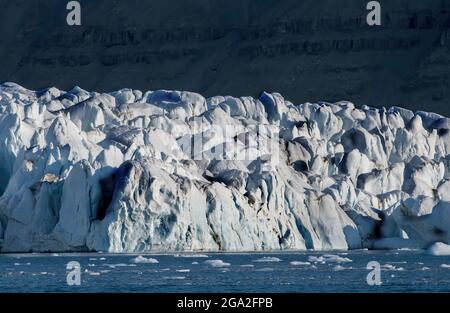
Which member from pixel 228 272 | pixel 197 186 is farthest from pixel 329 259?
pixel 228 272

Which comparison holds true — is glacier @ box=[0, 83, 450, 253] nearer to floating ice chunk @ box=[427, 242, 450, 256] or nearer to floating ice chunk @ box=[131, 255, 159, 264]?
floating ice chunk @ box=[427, 242, 450, 256]

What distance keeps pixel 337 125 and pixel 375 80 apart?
247ft

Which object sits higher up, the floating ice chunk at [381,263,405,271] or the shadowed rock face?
the shadowed rock face

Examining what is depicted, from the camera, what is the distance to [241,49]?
174875 mm

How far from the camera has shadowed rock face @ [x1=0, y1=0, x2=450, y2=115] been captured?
16250 cm

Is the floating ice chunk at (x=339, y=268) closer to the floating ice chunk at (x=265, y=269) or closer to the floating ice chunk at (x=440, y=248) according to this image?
the floating ice chunk at (x=265, y=269)

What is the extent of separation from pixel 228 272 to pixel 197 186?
802cm

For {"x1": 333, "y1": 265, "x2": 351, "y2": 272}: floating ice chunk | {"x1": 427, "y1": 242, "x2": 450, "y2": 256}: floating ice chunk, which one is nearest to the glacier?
{"x1": 427, "y1": 242, "x2": 450, "y2": 256}: floating ice chunk

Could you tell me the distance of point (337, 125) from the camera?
87562mm

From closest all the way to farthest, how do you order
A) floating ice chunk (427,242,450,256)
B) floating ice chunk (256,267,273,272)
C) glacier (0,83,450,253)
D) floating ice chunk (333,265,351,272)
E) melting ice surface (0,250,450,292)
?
melting ice surface (0,250,450,292), floating ice chunk (256,267,273,272), floating ice chunk (333,265,351,272), glacier (0,83,450,253), floating ice chunk (427,242,450,256)

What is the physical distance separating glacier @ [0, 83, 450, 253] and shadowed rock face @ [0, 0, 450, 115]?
265ft

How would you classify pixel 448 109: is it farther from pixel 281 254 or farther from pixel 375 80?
pixel 281 254

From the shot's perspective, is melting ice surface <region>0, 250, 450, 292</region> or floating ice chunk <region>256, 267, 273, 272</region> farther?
floating ice chunk <region>256, 267, 273, 272</region>

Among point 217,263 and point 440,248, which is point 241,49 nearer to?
point 440,248
